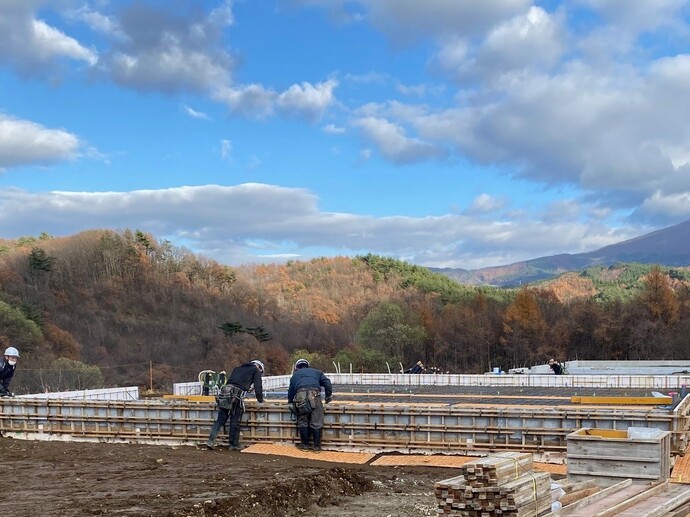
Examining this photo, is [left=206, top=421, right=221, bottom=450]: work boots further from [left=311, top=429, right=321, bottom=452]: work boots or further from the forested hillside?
the forested hillside

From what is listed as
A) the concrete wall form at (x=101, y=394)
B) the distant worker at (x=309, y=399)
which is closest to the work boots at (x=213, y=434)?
the distant worker at (x=309, y=399)

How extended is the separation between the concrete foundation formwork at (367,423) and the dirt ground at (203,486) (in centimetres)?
119

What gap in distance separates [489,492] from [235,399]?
26.0ft

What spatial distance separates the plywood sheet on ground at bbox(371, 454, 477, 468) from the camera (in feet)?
37.4

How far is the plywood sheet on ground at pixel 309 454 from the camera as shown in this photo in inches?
474

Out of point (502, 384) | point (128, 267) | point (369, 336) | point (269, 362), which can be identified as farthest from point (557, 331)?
point (128, 267)

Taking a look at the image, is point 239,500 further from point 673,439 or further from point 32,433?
point 32,433

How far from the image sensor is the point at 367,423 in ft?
41.8

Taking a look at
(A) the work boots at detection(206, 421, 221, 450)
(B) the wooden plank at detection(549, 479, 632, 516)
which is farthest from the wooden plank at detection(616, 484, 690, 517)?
(A) the work boots at detection(206, 421, 221, 450)

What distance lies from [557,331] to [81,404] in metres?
48.7

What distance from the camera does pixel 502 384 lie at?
26578 mm

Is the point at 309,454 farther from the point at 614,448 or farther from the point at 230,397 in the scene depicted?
the point at 614,448

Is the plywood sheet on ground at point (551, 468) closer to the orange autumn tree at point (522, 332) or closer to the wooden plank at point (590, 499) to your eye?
the wooden plank at point (590, 499)

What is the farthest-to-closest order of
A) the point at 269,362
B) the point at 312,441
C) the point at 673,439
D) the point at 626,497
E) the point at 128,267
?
the point at 128,267
the point at 269,362
the point at 312,441
the point at 673,439
the point at 626,497
